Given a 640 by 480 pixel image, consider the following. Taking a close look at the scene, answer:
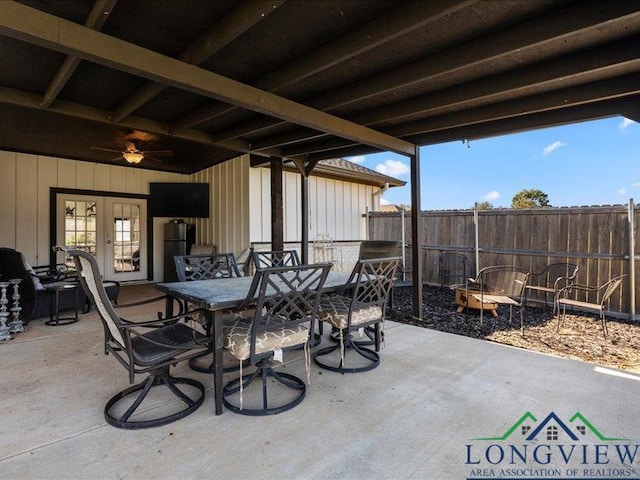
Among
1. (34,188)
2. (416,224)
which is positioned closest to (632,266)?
(416,224)

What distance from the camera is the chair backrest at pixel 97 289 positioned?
6.33ft

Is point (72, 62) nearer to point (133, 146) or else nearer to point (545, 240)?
point (133, 146)

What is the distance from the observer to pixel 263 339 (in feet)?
7.43

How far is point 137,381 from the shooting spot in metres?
2.66

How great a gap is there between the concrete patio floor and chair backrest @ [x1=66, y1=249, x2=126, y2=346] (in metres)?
0.59

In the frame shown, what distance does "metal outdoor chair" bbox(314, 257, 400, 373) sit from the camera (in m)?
2.86

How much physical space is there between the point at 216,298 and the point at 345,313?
44.7 inches

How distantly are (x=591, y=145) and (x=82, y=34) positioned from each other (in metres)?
25.3

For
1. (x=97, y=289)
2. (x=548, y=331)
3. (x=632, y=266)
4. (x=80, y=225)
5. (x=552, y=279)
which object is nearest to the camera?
(x=97, y=289)

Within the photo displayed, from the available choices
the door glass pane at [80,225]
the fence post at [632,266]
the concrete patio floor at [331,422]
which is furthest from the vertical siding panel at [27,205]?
the fence post at [632,266]

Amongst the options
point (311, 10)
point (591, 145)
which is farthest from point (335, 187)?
point (591, 145)

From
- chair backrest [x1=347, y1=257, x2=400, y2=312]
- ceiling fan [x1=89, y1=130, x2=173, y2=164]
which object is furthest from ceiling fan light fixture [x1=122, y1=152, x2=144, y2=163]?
chair backrest [x1=347, y1=257, x2=400, y2=312]

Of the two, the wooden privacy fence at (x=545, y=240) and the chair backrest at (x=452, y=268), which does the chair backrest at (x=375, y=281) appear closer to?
the wooden privacy fence at (x=545, y=240)

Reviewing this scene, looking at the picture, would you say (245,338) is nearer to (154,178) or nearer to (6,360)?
(6,360)
